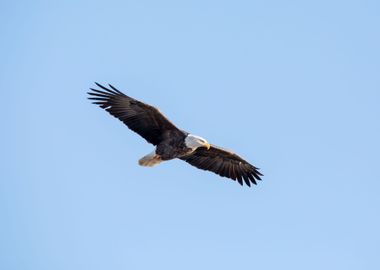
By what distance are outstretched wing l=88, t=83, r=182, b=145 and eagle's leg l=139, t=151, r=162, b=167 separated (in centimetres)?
28

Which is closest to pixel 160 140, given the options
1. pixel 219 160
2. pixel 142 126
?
pixel 142 126

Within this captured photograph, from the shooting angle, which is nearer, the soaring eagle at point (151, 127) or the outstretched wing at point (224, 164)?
the soaring eagle at point (151, 127)

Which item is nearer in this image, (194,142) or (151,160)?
(194,142)

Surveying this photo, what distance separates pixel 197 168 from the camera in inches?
802

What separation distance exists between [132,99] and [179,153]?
1.54 m

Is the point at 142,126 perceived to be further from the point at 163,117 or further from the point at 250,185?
the point at 250,185

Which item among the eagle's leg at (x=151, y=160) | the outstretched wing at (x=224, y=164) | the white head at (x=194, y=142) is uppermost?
the outstretched wing at (x=224, y=164)

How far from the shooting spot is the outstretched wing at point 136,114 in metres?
19.1

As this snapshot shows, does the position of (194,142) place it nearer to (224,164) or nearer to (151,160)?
(151,160)

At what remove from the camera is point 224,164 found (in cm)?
2061

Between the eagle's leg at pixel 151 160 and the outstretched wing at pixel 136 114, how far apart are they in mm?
281

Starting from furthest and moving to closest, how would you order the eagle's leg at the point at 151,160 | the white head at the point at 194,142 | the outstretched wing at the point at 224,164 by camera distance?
the outstretched wing at the point at 224,164, the eagle's leg at the point at 151,160, the white head at the point at 194,142

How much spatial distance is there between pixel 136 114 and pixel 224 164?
8.49 feet

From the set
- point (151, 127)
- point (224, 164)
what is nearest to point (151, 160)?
point (151, 127)
